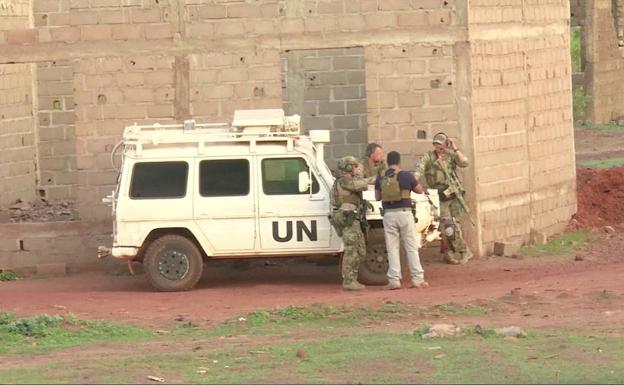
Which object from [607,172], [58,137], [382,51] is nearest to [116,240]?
[382,51]

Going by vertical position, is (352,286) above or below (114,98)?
below

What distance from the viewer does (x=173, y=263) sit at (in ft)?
56.9

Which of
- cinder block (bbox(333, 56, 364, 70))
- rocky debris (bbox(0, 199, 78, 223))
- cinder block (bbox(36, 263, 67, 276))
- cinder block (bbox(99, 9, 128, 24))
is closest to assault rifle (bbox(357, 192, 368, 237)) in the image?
cinder block (bbox(99, 9, 128, 24))

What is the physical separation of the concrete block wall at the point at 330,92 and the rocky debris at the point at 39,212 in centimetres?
362

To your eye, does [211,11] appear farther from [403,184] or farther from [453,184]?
[403,184]

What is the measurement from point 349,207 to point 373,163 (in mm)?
1450

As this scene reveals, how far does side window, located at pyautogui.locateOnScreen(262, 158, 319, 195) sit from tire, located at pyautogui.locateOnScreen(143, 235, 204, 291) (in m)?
1.09

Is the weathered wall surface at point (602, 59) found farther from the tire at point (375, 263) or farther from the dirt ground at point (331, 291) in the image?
the tire at point (375, 263)

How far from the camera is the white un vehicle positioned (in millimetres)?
17094

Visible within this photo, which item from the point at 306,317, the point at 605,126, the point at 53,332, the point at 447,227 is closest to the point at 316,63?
the point at 447,227

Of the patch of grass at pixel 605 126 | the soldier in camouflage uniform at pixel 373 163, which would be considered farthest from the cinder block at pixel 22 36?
the patch of grass at pixel 605 126

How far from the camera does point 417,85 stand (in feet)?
62.4

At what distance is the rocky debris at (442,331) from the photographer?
44.6 ft

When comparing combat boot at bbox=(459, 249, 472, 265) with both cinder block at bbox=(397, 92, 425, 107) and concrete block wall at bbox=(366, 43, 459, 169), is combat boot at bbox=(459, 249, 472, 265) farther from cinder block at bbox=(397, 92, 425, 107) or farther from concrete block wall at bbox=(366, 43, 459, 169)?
cinder block at bbox=(397, 92, 425, 107)
